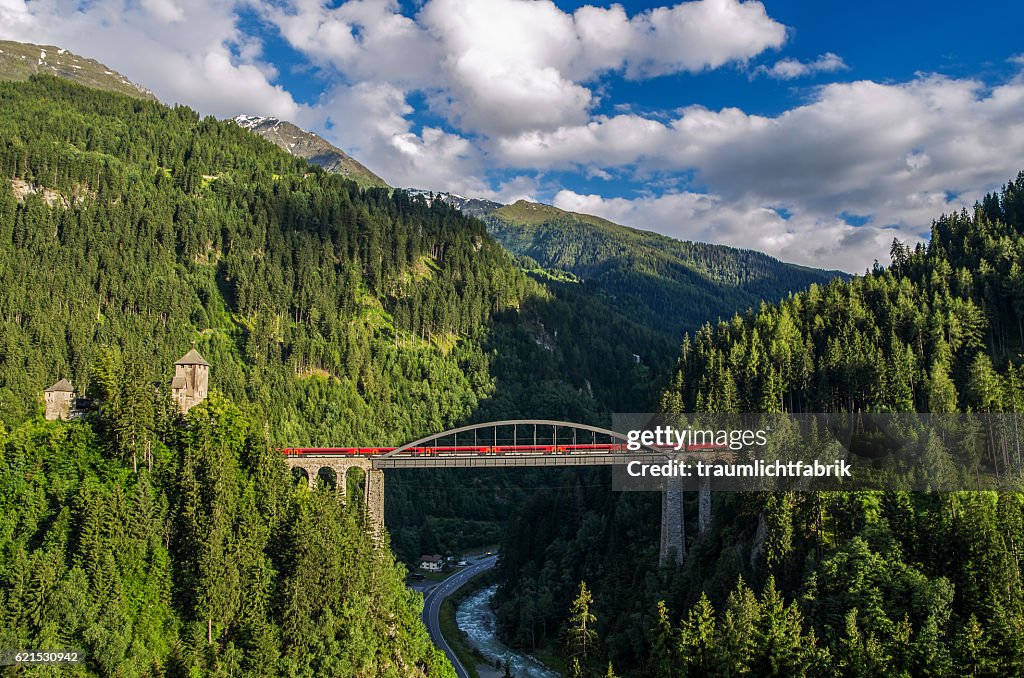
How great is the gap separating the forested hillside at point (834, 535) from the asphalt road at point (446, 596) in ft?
28.6

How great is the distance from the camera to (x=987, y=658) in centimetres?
5694

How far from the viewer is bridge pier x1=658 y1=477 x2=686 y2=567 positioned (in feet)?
275

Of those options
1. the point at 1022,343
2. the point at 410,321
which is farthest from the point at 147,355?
the point at 1022,343

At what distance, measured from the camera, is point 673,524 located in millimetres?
84625

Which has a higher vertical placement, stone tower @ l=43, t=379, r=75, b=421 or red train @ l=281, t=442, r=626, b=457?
stone tower @ l=43, t=379, r=75, b=421

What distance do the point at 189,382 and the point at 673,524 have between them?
52897mm

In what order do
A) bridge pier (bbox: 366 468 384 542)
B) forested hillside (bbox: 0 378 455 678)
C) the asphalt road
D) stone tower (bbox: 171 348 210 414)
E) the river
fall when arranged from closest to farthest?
1. forested hillside (bbox: 0 378 455 678)
2. stone tower (bbox: 171 348 210 414)
3. bridge pier (bbox: 366 468 384 542)
4. the river
5. the asphalt road

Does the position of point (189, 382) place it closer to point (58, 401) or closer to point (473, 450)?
point (58, 401)

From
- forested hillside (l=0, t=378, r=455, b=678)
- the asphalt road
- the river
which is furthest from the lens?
the asphalt road

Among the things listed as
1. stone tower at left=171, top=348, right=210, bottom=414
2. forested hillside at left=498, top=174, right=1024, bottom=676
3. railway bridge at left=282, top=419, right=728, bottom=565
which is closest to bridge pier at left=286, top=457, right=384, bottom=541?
railway bridge at left=282, top=419, right=728, bottom=565

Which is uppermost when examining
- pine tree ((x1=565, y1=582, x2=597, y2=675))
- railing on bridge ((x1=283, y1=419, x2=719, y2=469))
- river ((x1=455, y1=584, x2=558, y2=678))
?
railing on bridge ((x1=283, y1=419, x2=719, y2=469))

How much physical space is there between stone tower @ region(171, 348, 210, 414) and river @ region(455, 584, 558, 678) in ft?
135

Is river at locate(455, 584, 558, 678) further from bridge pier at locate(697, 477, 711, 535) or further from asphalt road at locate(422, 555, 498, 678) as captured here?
bridge pier at locate(697, 477, 711, 535)

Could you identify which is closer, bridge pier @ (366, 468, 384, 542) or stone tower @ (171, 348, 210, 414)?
stone tower @ (171, 348, 210, 414)
